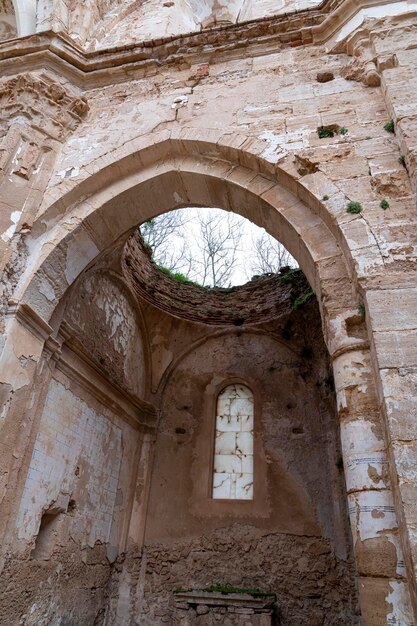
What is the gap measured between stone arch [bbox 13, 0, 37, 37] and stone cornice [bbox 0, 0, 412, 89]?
1.14 m

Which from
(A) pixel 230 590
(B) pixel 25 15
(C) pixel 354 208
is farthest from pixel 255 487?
(B) pixel 25 15

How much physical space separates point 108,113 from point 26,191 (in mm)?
1453

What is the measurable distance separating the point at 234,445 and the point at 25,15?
24.8 ft

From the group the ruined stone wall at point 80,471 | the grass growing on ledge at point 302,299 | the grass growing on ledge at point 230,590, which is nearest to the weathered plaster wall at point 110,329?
the ruined stone wall at point 80,471

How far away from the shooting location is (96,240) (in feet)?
15.4

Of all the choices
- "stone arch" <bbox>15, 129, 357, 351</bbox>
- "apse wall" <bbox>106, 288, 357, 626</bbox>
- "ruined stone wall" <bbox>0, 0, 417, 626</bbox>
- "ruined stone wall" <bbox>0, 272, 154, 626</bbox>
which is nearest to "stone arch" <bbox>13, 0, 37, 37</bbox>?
"ruined stone wall" <bbox>0, 0, 417, 626</bbox>

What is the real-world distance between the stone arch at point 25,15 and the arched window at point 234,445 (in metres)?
6.66

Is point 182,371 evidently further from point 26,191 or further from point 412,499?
point 412,499

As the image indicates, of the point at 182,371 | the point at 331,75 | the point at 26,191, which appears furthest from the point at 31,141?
the point at 182,371

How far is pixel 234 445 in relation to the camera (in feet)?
25.8

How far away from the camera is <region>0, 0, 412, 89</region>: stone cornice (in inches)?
193

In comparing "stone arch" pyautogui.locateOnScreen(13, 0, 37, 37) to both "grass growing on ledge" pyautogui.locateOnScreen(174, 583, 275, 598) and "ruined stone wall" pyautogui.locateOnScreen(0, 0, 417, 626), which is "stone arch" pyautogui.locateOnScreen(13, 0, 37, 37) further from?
"grass growing on ledge" pyautogui.locateOnScreen(174, 583, 275, 598)

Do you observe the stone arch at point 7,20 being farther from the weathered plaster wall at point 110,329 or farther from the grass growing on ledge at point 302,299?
the grass growing on ledge at point 302,299

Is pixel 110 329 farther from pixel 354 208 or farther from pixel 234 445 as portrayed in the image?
pixel 354 208
